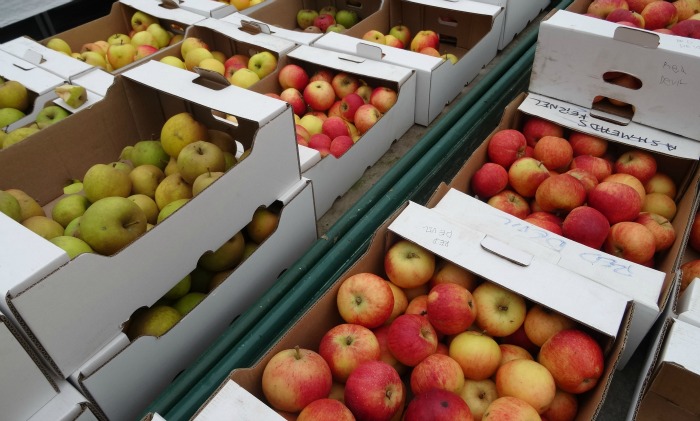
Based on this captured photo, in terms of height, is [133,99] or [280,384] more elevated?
[133,99]

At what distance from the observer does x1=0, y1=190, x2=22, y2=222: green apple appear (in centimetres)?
127

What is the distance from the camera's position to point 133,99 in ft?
5.32

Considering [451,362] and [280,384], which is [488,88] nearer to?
[451,362]

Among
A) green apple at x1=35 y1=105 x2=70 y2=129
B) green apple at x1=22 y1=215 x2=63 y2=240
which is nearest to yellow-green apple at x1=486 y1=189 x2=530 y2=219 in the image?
green apple at x1=22 y1=215 x2=63 y2=240

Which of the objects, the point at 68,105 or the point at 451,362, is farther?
the point at 68,105

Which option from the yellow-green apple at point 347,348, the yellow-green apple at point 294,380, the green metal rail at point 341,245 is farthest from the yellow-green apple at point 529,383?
the green metal rail at point 341,245

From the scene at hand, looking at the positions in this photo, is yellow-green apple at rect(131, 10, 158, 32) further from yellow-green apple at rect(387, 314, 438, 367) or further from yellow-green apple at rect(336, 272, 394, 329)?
yellow-green apple at rect(387, 314, 438, 367)

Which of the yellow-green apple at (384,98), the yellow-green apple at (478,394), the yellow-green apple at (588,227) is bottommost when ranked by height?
the yellow-green apple at (478,394)

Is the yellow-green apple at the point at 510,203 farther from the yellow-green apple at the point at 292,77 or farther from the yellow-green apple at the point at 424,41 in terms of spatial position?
the yellow-green apple at the point at 424,41

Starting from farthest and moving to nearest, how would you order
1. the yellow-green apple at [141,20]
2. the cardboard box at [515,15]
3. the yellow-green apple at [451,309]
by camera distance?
the yellow-green apple at [141,20] < the cardboard box at [515,15] < the yellow-green apple at [451,309]

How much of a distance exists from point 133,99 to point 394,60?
102cm

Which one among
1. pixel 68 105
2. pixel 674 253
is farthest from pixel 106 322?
pixel 674 253

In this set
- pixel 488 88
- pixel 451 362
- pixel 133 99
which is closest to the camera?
pixel 451 362

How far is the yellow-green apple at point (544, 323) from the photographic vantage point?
3.67ft
